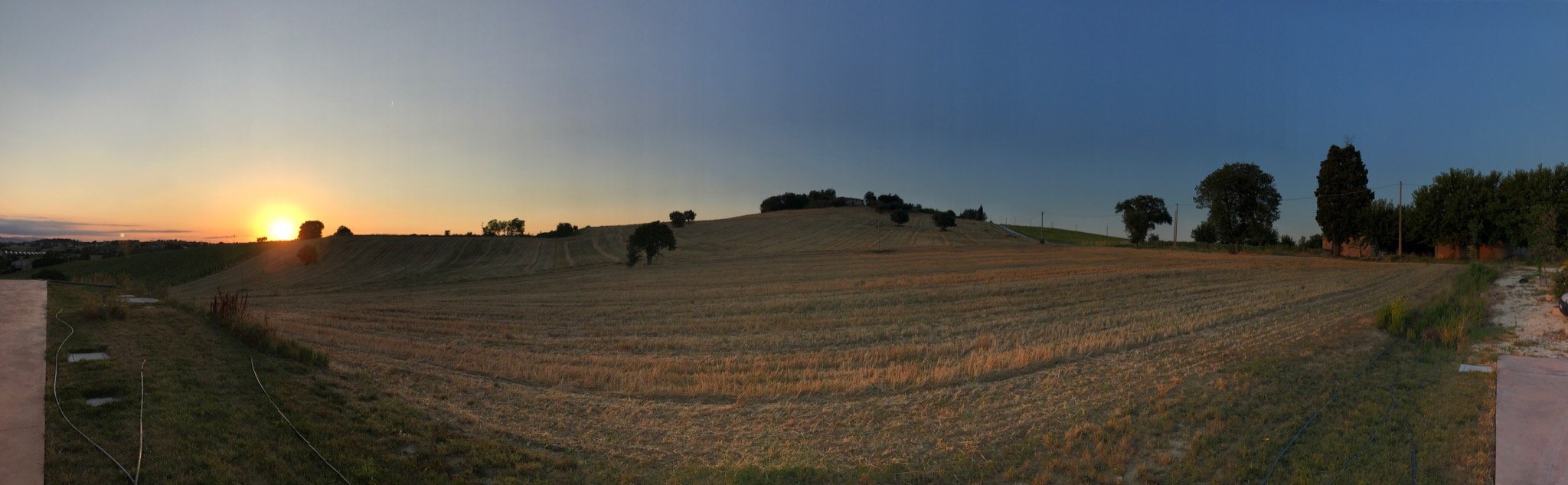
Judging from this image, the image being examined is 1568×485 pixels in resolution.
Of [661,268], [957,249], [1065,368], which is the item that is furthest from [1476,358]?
[957,249]

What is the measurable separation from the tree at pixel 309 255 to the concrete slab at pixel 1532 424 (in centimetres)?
7429

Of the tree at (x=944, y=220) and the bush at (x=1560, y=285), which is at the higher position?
the tree at (x=944, y=220)

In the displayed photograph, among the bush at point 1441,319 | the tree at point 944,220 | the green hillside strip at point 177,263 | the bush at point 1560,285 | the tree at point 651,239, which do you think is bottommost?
the green hillside strip at point 177,263

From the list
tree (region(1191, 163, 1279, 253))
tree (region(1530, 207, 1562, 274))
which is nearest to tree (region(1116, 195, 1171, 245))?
tree (region(1191, 163, 1279, 253))

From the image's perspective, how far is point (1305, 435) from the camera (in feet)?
26.9

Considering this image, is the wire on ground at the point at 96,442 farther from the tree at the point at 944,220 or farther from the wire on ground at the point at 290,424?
the tree at the point at 944,220

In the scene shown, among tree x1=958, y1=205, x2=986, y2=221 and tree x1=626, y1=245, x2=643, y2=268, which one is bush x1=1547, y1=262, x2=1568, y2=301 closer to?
tree x1=626, y1=245, x2=643, y2=268

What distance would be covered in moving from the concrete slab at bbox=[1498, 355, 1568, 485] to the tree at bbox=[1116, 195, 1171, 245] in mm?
80306

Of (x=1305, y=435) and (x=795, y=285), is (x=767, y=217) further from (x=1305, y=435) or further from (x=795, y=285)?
(x=1305, y=435)

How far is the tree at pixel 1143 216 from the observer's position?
84.2m

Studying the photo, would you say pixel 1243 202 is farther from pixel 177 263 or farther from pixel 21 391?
pixel 177 263

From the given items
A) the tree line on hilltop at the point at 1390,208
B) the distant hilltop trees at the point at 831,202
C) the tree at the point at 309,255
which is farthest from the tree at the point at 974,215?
the tree at the point at 309,255

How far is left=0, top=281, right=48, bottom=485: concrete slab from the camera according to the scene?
5.73 meters

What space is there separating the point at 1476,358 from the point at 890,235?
218ft
